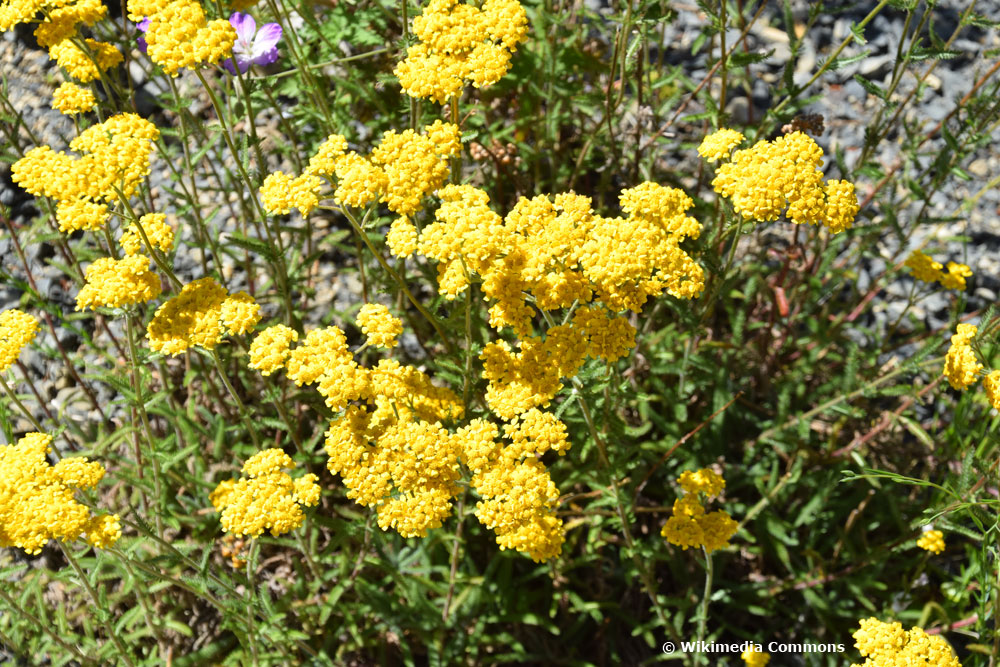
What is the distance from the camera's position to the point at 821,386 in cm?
527

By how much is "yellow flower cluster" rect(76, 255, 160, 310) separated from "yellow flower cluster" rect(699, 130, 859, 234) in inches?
97.3

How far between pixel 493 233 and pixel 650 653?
10.7 ft

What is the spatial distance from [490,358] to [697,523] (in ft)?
4.54

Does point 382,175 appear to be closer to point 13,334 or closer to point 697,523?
point 13,334

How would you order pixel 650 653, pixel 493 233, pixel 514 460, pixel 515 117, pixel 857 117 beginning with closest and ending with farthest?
pixel 493 233
pixel 514 460
pixel 650 653
pixel 515 117
pixel 857 117

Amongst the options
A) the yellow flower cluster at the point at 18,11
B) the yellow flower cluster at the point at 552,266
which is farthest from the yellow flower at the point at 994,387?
the yellow flower cluster at the point at 18,11

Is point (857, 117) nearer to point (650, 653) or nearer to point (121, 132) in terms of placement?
point (650, 653)

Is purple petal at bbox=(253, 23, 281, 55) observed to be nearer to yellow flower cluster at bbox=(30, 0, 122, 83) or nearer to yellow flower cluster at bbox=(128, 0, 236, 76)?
yellow flower cluster at bbox=(30, 0, 122, 83)

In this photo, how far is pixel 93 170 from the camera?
3.24 m

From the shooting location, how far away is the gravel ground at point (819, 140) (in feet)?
19.5

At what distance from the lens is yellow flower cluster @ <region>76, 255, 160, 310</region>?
3252 mm

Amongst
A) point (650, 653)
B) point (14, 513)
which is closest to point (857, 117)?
point (650, 653)

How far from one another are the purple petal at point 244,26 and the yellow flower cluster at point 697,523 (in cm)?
367

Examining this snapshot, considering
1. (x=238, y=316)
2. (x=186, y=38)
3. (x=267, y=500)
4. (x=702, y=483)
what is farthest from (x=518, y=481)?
(x=186, y=38)
